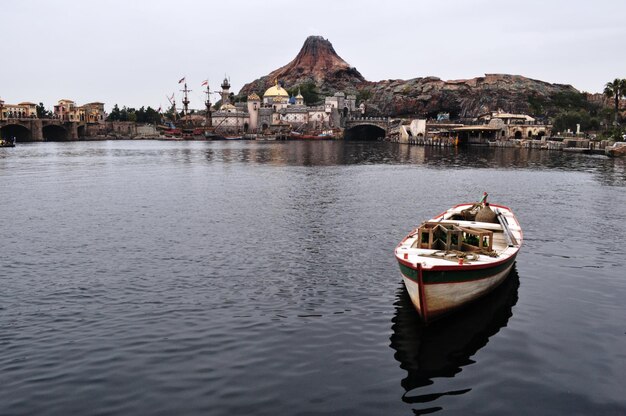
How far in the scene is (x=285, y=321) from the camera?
2016 cm

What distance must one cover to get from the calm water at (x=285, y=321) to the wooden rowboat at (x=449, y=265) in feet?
3.32

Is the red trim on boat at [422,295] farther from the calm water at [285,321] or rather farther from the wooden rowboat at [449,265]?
the calm water at [285,321]

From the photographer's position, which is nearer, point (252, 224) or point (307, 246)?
point (307, 246)

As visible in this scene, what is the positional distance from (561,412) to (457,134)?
534 feet

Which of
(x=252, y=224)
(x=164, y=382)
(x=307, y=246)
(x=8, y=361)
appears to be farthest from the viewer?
(x=252, y=224)

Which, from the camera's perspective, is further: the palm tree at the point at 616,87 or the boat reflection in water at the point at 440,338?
the palm tree at the point at 616,87

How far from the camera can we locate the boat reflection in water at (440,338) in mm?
16047

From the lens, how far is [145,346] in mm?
17953

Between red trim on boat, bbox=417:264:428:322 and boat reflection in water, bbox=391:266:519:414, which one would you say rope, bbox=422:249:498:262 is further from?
red trim on boat, bbox=417:264:428:322

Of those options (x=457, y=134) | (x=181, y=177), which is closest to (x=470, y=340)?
(x=181, y=177)

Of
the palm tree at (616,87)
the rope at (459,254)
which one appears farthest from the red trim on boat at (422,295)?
the palm tree at (616,87)

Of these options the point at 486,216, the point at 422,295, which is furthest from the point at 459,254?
the point at 486,216

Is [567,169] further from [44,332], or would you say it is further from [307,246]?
[44,332]

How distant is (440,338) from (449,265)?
2634 millimetres
